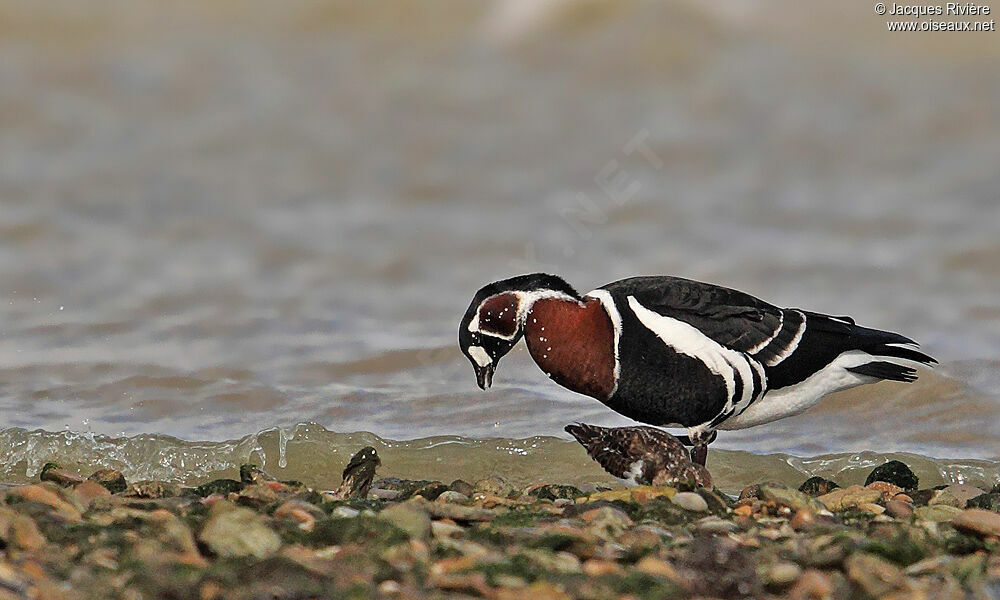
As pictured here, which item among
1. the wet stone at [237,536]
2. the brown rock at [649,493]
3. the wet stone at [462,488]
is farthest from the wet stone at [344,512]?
the brown rock at [649,493]

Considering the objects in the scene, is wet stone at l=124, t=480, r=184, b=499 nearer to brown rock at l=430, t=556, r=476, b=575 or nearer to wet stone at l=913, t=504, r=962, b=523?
brown rock at l=430, t=556, r=476, b=575

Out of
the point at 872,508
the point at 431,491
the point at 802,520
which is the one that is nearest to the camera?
the point at 802,520

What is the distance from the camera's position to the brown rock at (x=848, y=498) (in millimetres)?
5516

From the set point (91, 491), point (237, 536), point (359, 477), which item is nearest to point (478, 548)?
point (237, 536)

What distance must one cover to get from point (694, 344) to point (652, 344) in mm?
209

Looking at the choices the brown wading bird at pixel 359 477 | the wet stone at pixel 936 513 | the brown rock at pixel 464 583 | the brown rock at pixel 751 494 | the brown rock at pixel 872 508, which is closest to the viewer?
the brown rock at pixel 464 583

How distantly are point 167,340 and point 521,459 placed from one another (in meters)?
2.81

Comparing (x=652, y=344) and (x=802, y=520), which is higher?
(x=652, y=344)

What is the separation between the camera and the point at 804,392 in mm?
6531

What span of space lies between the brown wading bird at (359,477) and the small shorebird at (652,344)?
73 centimetres

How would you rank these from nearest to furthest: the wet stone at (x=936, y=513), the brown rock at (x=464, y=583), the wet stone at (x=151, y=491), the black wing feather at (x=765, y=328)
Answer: the brown rock at (x=464, y=583)
the wet stone at (x=936, y=513)
the wet stone at (x=151, y=491)
the black wing feather at (x=765, y=328)

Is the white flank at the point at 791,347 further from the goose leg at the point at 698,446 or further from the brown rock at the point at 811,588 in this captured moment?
the brown rock at the point at 811,588

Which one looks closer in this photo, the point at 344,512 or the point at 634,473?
the point at 344,512

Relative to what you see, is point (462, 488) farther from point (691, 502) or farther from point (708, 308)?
point (708, 308)
